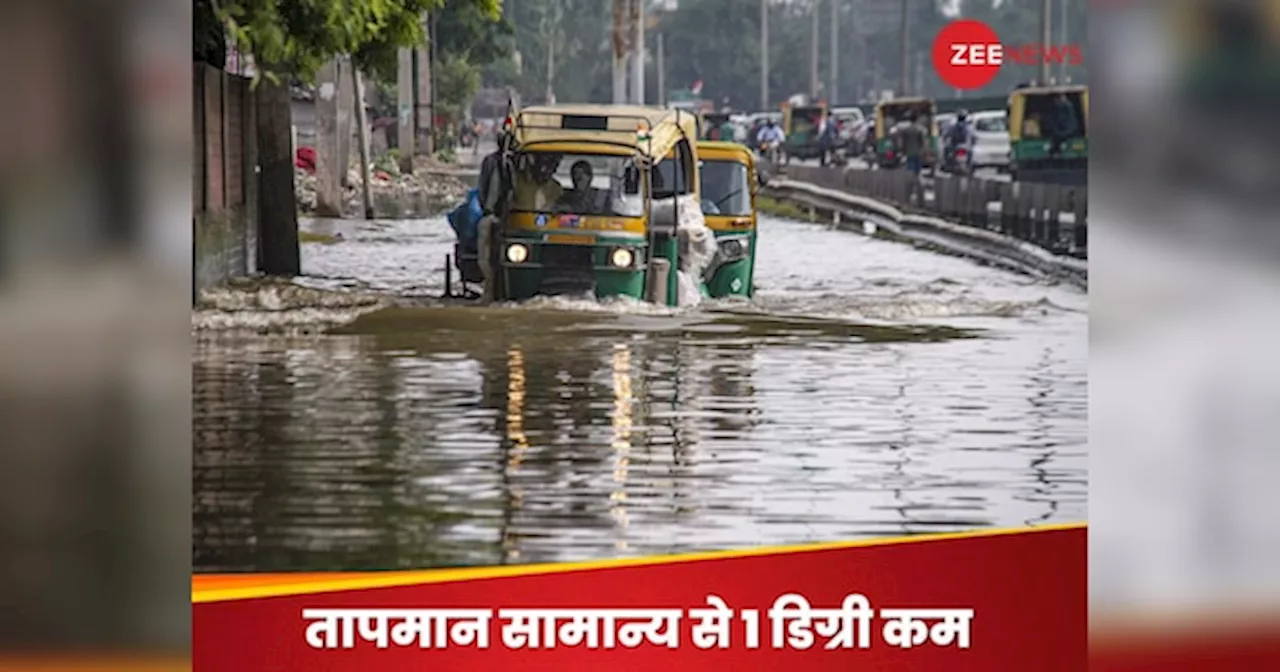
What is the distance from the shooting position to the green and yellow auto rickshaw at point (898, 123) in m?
10.2

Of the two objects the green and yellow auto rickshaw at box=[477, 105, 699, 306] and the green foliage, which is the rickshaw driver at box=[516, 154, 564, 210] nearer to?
the green and yellow auto rickshaw at box=[477, 105, 699, 306]

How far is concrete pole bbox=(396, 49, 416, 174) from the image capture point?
33.7 ft

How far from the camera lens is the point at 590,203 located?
10.2 m

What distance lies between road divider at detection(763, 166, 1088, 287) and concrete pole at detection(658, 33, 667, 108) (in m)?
0.51

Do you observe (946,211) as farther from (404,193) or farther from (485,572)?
(485,572)

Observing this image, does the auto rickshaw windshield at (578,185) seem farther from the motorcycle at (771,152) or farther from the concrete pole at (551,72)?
the motorcycle at (771,152)

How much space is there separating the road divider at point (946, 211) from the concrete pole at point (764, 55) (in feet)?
0.84

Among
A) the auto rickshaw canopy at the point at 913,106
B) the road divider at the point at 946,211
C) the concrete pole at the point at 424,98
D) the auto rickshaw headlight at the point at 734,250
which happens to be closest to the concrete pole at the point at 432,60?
the concrete pole at the point at 424,98

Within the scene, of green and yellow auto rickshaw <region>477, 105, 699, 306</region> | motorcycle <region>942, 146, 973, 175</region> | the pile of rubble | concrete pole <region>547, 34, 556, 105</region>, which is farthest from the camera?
motorcycle <region>942, 146, 973, 175</region>

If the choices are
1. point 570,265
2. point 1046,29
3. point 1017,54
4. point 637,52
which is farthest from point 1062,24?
point 570,265

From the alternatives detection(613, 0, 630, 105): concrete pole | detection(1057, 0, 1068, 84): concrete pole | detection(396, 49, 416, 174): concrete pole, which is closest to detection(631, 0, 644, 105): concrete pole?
detection(613, 0, 630, 105): concrete pole
